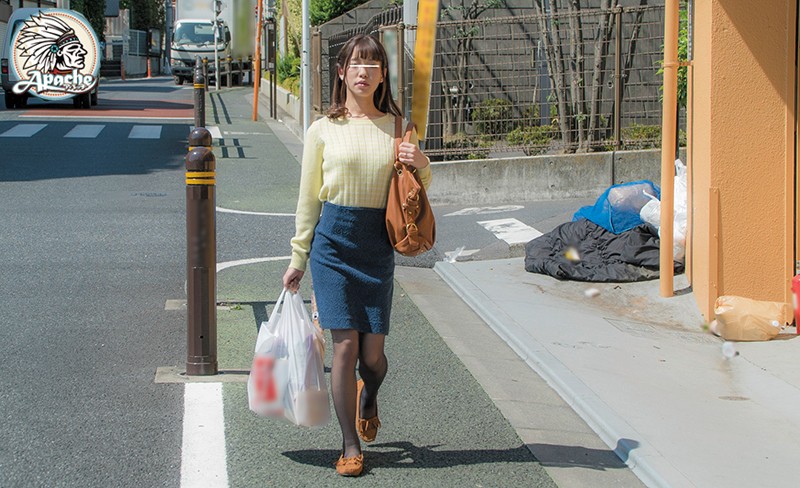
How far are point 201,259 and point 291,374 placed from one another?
1.39 metres

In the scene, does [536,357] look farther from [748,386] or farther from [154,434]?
[154,434]

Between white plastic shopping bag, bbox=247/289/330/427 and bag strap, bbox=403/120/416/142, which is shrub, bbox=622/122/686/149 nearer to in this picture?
bag strap, bbox=403/120/416/142

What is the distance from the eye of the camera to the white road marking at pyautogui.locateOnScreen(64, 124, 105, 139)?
62.7 ft

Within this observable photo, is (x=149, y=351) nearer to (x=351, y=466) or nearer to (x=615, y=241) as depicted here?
(x=351, y=466)

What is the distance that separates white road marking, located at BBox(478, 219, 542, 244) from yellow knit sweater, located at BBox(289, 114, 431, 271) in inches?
212

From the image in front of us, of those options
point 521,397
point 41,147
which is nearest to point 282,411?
point 521,397

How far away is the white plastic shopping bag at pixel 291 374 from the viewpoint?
172 inches

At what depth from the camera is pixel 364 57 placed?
167 inches

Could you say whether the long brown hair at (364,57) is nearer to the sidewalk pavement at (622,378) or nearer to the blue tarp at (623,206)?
the sidewalk pavement at (622,378)

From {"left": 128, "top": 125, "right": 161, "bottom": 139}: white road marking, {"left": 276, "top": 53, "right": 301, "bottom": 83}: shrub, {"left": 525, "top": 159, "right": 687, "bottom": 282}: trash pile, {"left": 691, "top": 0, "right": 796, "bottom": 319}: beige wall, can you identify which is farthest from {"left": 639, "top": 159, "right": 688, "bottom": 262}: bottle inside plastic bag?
{"left": 276, "top": 53, "right": 301, "bottom": 83}: shrub

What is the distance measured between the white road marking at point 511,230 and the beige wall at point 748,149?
264 cm

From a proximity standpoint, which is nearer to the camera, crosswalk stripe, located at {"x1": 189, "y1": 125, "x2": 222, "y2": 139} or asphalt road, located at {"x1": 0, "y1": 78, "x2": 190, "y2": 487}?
asphalt road, located at {"x1": 0, "y1": 78, "x2": 190, "y2": 487}

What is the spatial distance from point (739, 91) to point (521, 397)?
3.03 metres

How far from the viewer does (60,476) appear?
167 inches
